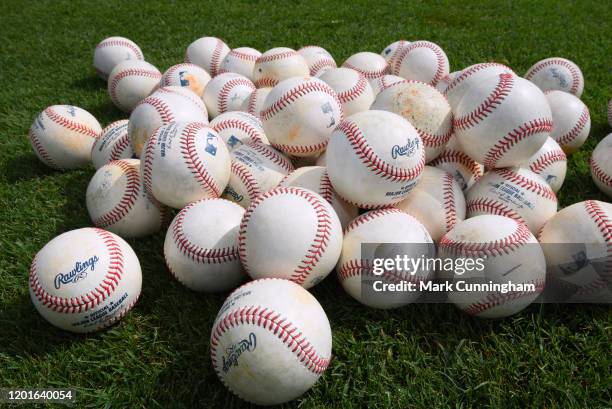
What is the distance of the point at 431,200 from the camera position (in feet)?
11.0

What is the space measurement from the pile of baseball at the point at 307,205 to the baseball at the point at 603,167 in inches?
0.6

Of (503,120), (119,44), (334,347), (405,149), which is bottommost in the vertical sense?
(334,347)

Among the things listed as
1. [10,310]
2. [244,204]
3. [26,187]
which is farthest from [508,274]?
[26,187]

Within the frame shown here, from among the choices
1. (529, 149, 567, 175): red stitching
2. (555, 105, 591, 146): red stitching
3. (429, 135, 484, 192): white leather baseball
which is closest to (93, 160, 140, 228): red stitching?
(429, 135, 484, 192): white leather baseball

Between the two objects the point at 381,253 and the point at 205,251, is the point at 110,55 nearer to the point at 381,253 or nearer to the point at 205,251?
the point at 205,251

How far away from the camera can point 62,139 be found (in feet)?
14.9

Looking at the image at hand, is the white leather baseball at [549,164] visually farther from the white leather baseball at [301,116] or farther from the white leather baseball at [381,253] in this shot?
the white leather baseball at [301,116]

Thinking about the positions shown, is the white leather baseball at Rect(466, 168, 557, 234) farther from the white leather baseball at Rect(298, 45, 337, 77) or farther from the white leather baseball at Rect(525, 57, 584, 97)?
the white leather baseball at Rect(298, 45, 337, 77)

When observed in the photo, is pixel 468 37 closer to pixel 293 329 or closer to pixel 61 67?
pixel 61 67

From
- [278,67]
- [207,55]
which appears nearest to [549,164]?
[278,67]

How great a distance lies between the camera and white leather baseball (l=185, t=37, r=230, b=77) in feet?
20.9

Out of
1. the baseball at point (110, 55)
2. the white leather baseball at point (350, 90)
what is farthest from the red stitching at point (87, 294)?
the baseball at point (110, 55)

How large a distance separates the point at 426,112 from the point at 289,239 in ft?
4.87

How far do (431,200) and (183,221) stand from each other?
1710 mm
